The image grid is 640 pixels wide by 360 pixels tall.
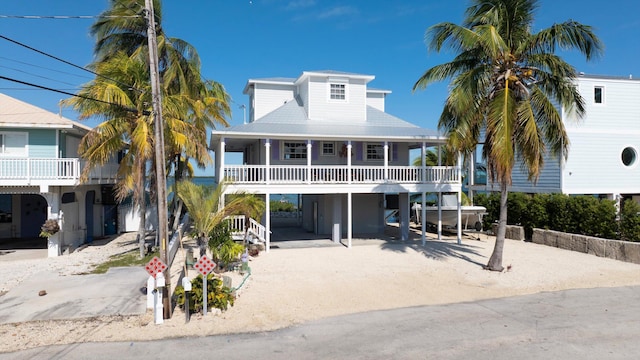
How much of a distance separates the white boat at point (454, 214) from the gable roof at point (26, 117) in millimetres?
18666

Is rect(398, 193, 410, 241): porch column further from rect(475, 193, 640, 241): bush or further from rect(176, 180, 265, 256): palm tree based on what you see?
rect(176, 180, 265, 256): palm tree

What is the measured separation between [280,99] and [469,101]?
12765mm

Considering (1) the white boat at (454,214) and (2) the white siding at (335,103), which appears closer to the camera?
(2) the white siding at (335,103)

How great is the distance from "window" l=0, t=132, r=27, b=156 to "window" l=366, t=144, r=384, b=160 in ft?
51.9

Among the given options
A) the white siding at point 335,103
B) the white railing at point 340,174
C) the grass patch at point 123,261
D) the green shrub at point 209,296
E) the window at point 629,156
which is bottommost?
the grass patch at point 123,261

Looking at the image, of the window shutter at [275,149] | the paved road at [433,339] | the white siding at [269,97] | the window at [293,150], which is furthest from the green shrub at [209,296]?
the white siding at [269,97]

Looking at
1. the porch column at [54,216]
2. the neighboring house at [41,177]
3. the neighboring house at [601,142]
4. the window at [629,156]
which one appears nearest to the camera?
the neighboring house at [41,177]

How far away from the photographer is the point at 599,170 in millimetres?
22438

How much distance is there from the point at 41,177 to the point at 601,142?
27509 millimetres

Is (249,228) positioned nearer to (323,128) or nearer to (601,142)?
(323,128)

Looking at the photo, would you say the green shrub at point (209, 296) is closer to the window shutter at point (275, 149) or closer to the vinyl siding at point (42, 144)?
the window shutter at point (275, 149)

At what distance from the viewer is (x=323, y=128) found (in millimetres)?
19656

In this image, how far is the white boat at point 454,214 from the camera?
73.2 ft

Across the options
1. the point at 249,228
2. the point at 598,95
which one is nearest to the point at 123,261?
the point at 249,228
